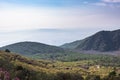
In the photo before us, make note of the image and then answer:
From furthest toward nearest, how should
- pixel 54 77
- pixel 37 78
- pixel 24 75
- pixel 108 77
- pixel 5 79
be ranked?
1. pixel 108 77
2. pixel 54 77
3. pixel 37 78
4. pixel 24 75
5. pixel 5 79

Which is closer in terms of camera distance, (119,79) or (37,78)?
(37,78)

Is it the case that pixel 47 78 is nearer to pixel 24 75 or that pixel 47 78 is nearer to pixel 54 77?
pixel 54 77

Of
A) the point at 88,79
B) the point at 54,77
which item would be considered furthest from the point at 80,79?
the point at 54,77

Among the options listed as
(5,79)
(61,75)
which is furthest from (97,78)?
(5,79)

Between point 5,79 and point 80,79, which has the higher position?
point 5,79

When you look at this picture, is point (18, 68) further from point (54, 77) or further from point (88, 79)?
point (88, 79)

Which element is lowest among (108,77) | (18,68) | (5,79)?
(108,77)

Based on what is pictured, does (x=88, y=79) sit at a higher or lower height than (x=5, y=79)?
lower

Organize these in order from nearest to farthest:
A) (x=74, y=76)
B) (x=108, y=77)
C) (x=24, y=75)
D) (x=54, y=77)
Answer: (x=24, y=75) < (x=54, y=77) < (x=74, y=76) < (x=108, y=77)

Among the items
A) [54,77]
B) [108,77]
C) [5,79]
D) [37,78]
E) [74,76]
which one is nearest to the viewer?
[5,79]
